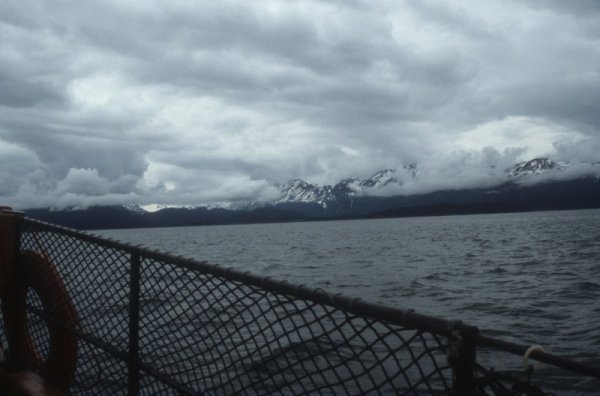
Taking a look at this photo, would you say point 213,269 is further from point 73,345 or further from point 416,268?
point 416,268

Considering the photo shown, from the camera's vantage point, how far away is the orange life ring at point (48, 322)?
412 centimetres

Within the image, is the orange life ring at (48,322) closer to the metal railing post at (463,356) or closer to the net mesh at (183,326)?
the net mesh at (183,326)

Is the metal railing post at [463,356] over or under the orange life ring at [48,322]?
over

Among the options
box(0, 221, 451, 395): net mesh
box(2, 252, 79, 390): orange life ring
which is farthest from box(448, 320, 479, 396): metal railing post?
box(2, 252, 79, 390): orange life ring

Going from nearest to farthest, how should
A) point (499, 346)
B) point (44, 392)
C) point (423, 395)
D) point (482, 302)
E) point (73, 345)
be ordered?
point (499, 346) < point (44, 392) < point (73, 345) < point (423, 395) < point (482, 302)

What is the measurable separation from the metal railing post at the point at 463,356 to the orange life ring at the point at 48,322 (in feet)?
10.5

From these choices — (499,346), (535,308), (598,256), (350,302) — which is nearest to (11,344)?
(350,302)

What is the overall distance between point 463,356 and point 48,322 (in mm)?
3610

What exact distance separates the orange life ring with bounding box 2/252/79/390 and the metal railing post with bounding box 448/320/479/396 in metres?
3.20

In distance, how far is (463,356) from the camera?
1.73 m

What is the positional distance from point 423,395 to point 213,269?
700 cm

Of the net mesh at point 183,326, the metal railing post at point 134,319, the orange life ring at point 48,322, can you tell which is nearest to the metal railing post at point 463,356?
the net mesh at point 183,326

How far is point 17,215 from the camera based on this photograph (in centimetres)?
450

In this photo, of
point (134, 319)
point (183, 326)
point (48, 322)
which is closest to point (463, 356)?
point (134, 319)
